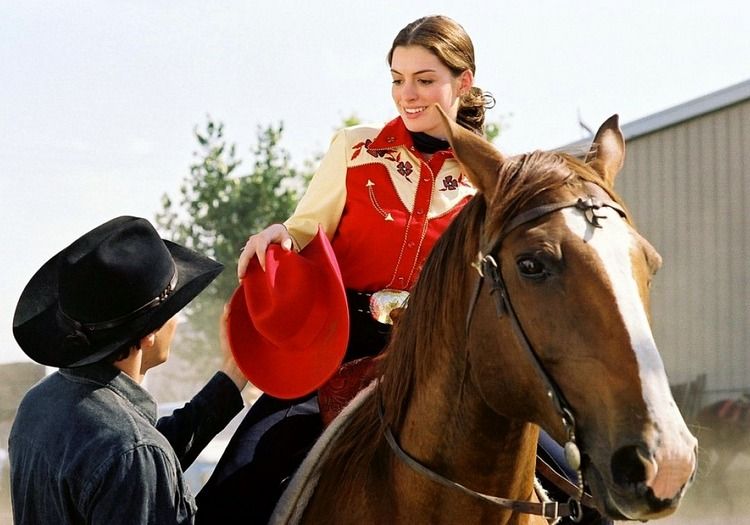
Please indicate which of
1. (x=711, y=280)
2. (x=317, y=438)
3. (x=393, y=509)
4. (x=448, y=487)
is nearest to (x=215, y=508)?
(x=317, y=438)

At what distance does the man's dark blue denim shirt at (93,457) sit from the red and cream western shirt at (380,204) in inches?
37.8

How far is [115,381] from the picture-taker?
10.2ft

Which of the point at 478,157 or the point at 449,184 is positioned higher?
the point at 478,157

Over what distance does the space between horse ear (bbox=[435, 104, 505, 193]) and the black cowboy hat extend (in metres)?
0.97

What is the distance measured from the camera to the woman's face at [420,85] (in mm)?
3717

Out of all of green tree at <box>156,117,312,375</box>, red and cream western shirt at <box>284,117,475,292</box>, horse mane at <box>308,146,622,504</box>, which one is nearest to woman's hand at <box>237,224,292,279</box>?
red and cream western shirt at <box>284,117,475,292</box>

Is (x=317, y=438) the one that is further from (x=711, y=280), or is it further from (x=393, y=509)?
(x=711, y=280)

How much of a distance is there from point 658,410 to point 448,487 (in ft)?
2.60

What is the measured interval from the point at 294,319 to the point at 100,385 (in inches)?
30.4

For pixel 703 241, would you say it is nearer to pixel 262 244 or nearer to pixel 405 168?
pixel 405 168

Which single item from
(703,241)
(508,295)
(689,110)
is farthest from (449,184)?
(689,110)

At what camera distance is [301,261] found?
3.58 metres

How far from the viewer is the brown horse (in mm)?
2439

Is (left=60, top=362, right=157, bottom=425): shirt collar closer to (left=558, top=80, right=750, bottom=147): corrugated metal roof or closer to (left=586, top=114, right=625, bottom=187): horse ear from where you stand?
(left=586, top=114, right=625, bottom=187): horse ear
